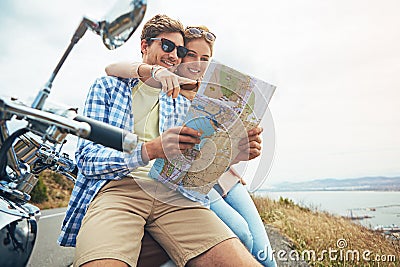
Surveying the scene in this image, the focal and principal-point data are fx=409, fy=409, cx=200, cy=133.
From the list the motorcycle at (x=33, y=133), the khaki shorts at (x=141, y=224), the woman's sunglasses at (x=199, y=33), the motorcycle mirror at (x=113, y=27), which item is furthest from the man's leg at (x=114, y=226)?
the woman's sunglasses at (x=199, y=33)

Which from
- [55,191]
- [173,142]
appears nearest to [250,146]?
[173,142]

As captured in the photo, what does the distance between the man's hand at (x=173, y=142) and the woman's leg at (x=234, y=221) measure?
53cm

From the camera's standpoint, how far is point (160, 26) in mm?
1298

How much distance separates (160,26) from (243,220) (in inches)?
28.0

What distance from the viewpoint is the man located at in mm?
875

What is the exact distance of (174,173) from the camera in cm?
98

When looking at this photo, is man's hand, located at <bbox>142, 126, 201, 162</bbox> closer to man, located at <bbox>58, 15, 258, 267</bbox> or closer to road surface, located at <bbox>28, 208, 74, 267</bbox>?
man, located at <bbox>58, 15, 258, 267</bbox>

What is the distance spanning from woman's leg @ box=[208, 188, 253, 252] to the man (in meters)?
0.33

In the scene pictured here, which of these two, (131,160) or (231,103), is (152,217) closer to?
(131,160)

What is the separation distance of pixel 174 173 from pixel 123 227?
0.17 metres

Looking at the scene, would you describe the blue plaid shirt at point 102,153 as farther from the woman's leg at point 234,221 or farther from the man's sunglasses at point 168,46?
the woman's leg at point 234,221

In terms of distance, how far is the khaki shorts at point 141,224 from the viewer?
0.86 metres

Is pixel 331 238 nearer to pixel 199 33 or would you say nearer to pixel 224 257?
pixel 199 33

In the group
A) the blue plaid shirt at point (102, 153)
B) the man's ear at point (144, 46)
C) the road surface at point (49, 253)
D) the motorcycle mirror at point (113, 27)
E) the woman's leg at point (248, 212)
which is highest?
the man's ear at point (144, 46)
